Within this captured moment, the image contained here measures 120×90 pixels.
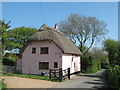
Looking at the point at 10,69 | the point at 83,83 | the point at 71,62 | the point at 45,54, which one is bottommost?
the point at 83,83

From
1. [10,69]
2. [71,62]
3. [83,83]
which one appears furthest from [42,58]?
[83,83]

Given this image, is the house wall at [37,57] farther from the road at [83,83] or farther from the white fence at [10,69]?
the road at [83,83]

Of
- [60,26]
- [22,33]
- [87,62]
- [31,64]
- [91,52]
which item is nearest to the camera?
[31,64]

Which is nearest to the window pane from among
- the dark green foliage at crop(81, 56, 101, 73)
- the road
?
the road

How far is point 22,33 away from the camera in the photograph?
4444cm

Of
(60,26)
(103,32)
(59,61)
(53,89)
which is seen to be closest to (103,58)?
(103,32)

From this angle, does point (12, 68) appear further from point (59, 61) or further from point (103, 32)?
point (103, 32)

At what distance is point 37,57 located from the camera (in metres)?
23.5

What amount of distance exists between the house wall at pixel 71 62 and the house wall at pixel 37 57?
0.97 meters

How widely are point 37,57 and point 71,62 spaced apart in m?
5.81

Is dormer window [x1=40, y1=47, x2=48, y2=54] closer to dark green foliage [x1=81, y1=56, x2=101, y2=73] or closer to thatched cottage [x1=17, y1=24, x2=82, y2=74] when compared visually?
thatched cottage [x1=17, y1=24, x2=82, y2=74]

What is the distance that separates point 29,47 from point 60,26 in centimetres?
1447

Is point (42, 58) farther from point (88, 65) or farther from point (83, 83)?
point (83, 83)

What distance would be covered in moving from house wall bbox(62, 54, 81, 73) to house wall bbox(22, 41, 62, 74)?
97 cm
